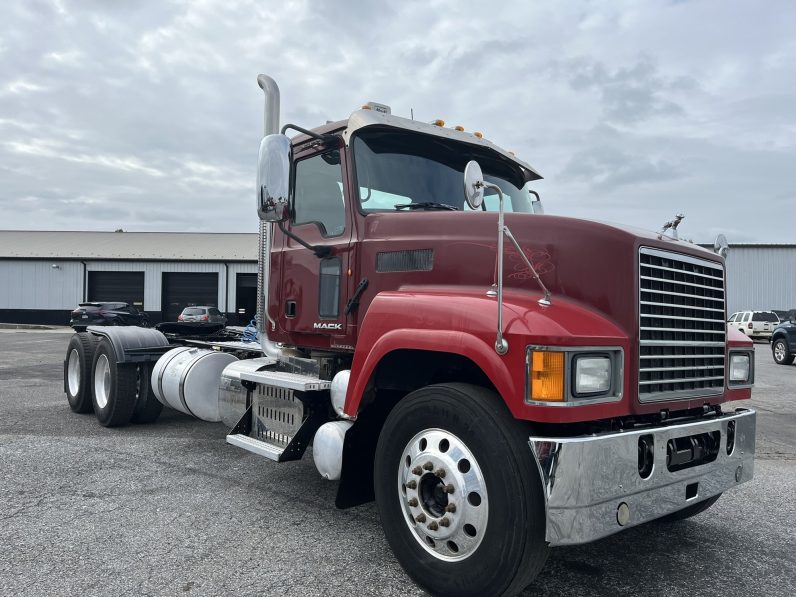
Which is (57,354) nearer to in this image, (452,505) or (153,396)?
(153,396)

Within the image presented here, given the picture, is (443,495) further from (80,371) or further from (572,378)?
(80,371)

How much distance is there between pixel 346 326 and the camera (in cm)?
436

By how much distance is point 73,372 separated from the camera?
27.5 feet

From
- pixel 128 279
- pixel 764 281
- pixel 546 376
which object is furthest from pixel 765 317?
pixel 128 279

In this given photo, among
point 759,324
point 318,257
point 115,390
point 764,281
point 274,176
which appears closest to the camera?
point 274,176

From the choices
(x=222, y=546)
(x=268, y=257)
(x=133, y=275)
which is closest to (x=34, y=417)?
(x=268, y=257)

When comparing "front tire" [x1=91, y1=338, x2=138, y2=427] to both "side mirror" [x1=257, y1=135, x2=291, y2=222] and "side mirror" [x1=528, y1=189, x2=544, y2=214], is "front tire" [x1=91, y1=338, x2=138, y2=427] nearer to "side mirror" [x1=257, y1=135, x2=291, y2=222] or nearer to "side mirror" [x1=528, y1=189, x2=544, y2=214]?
"side mirror" [x1=257, y1=135, x2=291, y2=222]

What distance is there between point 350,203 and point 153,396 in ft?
14.0

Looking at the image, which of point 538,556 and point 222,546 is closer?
point 538,556

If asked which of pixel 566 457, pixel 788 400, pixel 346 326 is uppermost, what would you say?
pixel 346 326

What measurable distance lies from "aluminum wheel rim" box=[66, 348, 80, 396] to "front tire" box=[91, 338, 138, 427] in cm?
85

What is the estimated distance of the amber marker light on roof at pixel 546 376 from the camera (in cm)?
288

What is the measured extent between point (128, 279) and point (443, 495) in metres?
39.5

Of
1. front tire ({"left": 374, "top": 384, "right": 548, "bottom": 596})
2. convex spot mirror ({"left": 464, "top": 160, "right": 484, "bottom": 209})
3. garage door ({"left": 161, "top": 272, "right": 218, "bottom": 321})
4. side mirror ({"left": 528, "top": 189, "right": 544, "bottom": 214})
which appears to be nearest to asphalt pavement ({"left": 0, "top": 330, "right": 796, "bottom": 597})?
front tire ({"left": 374, "top": 384, "right": 548, "bottom": 596})
